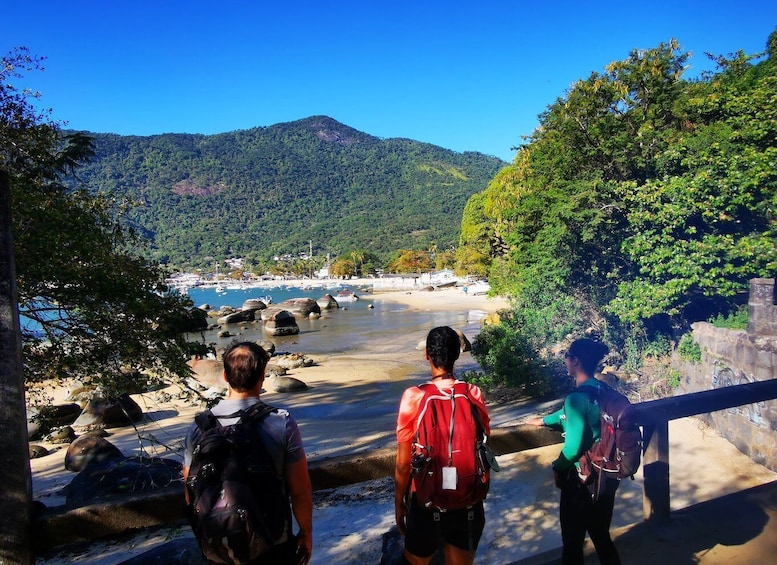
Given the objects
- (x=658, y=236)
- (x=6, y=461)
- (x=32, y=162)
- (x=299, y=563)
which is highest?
(x=32, y=162)

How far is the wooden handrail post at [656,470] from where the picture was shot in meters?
2.79

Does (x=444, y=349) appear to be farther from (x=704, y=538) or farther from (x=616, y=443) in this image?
(x=704, y=538)

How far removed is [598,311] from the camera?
12969mm

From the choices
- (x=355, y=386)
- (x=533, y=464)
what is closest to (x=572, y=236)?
(x=533, y=464)

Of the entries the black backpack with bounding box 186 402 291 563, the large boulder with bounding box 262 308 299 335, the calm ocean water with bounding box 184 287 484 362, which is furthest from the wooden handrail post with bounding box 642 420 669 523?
the large boulder with bounding box 262 308 299 335

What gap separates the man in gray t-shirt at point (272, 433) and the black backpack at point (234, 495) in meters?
0.07

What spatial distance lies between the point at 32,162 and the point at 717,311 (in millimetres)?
12556

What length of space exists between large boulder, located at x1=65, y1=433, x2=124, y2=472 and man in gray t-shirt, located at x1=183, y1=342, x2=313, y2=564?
30.4 ft

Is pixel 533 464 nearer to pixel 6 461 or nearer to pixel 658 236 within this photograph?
pixel 658 236

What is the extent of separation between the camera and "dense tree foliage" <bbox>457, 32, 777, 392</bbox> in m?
10.3

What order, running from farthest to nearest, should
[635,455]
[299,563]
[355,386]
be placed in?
[355,386], [635,455], [299,563]

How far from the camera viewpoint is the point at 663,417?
2.66 meters

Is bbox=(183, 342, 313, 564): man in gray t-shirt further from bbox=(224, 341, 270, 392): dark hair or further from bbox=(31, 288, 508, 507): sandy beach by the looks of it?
bbox=(31, 288, 508, 507): sandy beach

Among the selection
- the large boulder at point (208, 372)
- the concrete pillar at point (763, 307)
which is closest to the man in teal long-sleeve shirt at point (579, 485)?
the concrete pillar at point (763, 307)
